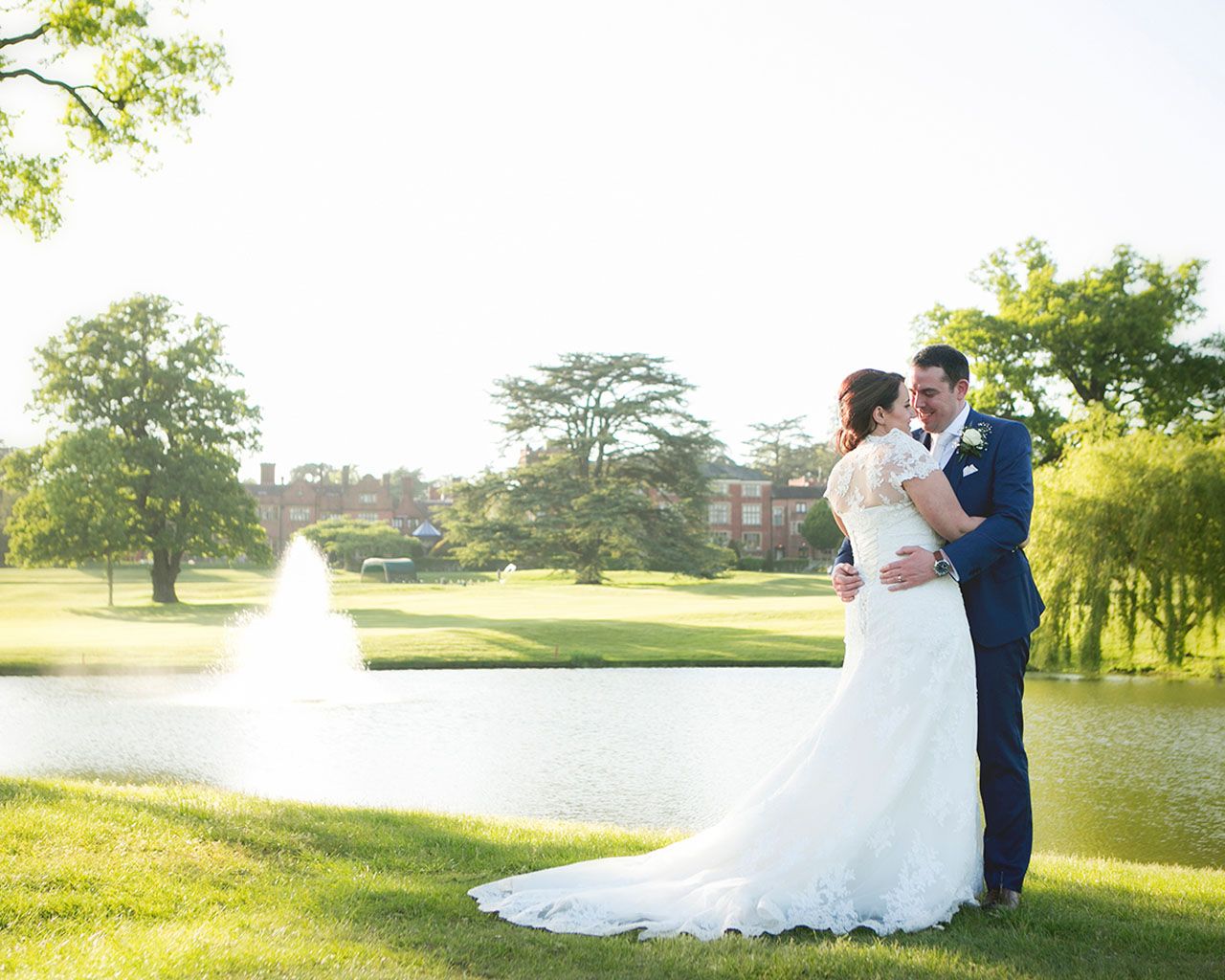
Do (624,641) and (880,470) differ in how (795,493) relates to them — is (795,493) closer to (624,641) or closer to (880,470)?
(624,641)

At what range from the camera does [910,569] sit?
4566 mm

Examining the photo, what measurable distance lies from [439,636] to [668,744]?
11.4 m

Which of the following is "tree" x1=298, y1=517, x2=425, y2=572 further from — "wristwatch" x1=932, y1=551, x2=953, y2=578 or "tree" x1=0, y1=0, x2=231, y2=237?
"wristwatch" x1=932, y1=551, x2=953, y2=578

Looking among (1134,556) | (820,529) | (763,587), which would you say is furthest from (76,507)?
(820,529)

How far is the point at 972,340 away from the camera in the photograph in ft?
115

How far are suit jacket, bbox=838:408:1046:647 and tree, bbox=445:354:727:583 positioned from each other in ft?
145

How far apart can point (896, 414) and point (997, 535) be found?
23.2 inches

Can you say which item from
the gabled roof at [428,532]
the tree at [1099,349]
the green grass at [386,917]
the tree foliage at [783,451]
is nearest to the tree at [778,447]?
the tree foliage at [783,451]

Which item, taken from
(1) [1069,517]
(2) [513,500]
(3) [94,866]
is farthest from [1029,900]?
(2) [513,500]

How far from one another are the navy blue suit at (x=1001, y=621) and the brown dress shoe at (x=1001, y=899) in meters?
0.02

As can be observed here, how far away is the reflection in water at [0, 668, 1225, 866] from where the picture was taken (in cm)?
950

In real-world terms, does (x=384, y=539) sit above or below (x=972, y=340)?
below

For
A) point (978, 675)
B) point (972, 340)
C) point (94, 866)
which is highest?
point (972, 340)

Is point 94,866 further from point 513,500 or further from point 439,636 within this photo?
point 513,500
